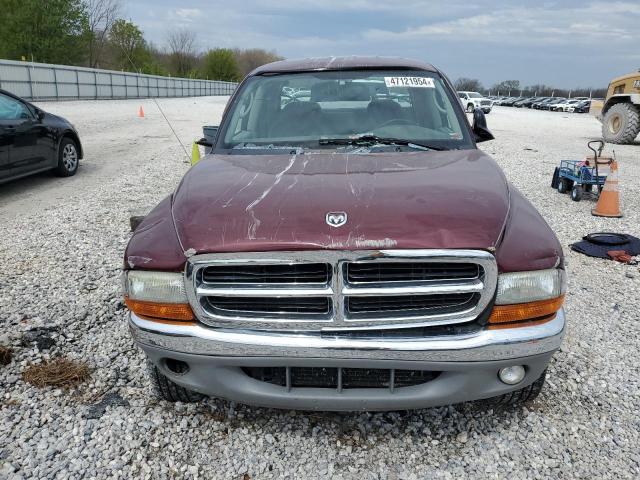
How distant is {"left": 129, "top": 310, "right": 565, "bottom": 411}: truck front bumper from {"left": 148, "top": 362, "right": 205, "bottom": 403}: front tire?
13.3 inches

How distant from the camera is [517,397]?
267 cm

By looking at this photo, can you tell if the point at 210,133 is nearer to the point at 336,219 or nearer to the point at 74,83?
the point at 336,219

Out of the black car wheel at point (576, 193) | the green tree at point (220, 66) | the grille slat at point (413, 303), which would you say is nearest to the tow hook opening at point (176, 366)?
the grille slat at point (413, 303)

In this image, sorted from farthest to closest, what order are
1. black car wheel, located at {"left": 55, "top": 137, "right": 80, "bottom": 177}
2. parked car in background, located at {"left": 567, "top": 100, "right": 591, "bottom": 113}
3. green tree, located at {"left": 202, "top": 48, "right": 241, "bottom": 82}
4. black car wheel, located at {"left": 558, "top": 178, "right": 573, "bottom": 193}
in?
green tree, located at {"left": 202, "top": 48, "right": 241, "bottom": 82}, parked car in background, located at {"left": 567, "top": 100, "right": 591, "bottom": 113}, black car wheel, located at {"left": 55, "top": 137, "right": 80, "bottom": 177}, black car wheel, located at {"left": 558, "top": 178, "right": 573, "bottom": 193}

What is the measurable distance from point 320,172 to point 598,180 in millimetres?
6344

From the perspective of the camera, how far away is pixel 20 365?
3191 mm

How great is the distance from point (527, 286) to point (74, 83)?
36487mm

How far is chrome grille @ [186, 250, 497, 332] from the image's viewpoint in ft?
6.97

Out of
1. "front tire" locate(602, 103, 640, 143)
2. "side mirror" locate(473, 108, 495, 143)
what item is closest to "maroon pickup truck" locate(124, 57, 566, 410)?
"side mirror" locate(473, 108, 495, 143)

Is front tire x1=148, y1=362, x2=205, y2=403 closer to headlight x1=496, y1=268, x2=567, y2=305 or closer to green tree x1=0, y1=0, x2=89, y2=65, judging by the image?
headlight x1=496, y1=268, x2=567, y2=305

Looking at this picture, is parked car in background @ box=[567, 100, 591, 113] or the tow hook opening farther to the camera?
parked car in background @ box=[567, 100, 591, 113]

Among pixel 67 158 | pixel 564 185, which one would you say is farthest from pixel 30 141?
pixel 564 185

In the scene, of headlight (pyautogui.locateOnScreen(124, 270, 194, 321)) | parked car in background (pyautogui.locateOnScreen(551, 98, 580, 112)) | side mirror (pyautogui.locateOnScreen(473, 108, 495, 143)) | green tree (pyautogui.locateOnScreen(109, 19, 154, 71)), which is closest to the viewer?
headlight (pyautogui.locateOnScreen(124, 270, 194, 321))

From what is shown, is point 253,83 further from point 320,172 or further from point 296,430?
point 296,430
